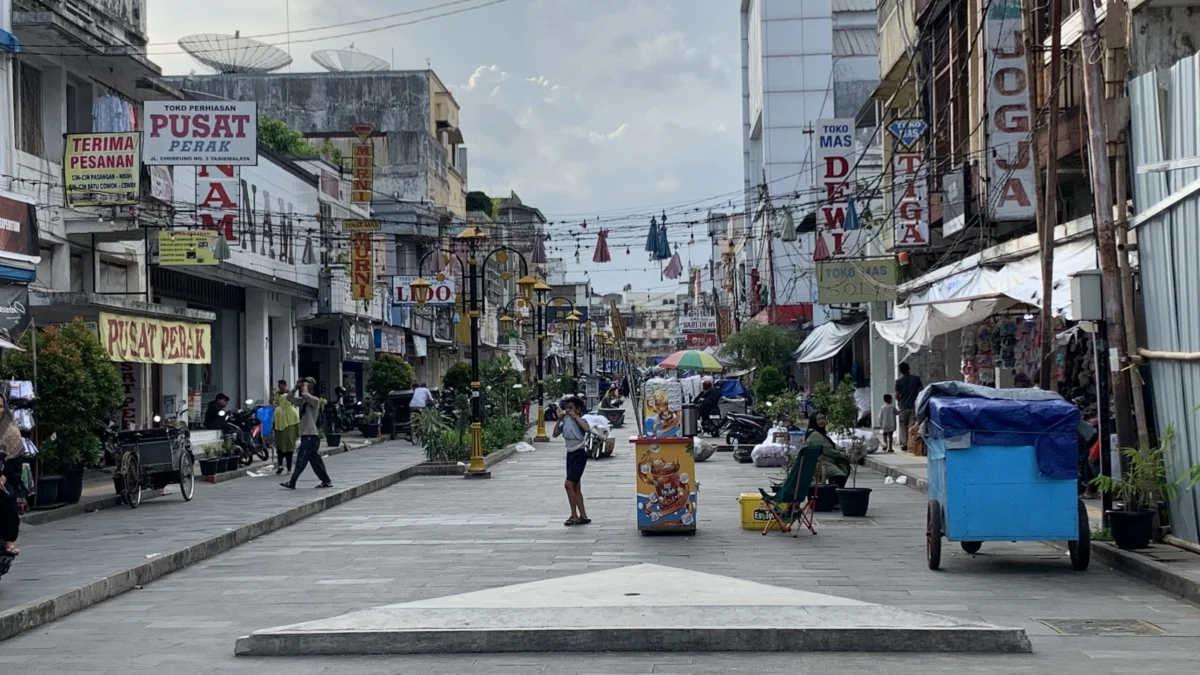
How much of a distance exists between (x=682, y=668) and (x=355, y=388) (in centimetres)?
4655

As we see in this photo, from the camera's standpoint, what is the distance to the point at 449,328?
67375mm

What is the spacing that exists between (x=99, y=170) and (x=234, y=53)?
107 feet

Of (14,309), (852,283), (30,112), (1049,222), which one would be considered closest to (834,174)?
(852,283)

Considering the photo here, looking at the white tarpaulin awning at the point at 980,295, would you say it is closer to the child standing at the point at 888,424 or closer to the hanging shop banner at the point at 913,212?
the hanging shop banner at the point at 913,212

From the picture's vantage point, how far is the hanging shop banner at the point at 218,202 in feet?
98.0

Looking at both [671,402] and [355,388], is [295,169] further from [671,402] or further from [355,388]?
[671,402]

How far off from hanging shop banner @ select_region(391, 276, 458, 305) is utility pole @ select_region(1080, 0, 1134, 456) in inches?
1217

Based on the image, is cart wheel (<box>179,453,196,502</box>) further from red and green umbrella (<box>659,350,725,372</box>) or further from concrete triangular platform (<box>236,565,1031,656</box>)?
red and green umbrella (<box>659,350,725,372</box>)

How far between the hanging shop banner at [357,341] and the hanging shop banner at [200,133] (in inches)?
936

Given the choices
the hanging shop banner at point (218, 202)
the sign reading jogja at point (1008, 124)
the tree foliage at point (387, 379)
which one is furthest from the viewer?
the tree foliage at point (387, 379)

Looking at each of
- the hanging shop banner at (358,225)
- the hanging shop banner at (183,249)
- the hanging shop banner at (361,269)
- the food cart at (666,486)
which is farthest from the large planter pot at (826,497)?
the hanging shop banner at (361,269)

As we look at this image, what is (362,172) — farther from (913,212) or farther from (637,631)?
(637,631)

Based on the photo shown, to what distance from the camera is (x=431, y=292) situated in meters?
45.2

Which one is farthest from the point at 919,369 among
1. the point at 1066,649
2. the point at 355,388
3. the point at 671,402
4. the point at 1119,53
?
the point at 355,388
